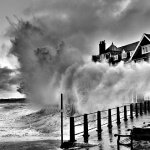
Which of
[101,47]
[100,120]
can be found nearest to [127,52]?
[101,47]

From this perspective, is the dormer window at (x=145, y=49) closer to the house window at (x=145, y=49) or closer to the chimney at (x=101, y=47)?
the house window at (x=145, y=49)

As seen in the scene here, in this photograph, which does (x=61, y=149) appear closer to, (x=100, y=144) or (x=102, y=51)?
(x=100, y=144)

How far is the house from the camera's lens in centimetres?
4186

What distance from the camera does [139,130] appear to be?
802 cm

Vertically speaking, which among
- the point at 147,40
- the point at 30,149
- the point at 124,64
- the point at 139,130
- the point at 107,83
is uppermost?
the point at 147,40

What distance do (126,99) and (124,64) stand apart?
6.92 metres

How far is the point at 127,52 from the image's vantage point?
50719 millimetres

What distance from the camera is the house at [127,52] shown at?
137 feet

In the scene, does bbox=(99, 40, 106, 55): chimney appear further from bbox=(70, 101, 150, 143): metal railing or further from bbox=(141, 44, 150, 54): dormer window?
bbox=(70, 101, 150, 143): metal railing

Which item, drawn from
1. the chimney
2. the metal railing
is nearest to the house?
the chimney

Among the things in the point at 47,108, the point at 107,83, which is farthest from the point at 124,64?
the point at 47,108

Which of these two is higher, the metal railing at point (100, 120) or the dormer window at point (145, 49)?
the dormer window at point (145, 49)

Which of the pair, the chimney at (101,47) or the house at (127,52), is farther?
the chimney at (101,47)

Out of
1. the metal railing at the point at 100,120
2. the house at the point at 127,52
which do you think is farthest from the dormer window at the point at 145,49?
the metal railing at the point at 100,120
